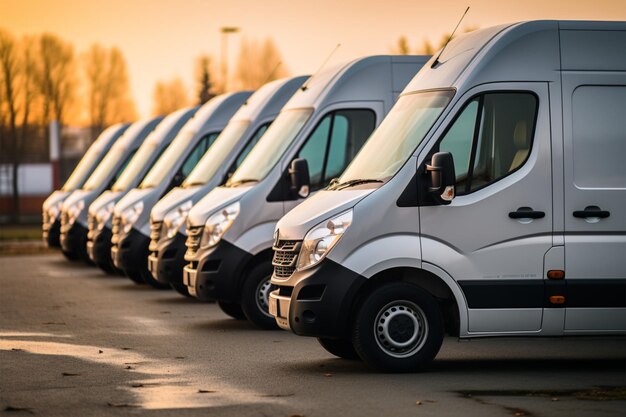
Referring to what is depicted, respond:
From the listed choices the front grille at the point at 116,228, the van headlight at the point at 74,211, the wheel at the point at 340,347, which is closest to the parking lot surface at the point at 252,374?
the wheel at the point at 340,347

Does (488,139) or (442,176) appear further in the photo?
(488,139)

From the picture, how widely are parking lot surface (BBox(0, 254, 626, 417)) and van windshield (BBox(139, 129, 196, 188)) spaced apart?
4604 millimetres

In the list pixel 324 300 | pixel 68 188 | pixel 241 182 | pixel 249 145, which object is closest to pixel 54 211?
pixel 68 188

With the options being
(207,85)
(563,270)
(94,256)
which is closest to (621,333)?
(563,270)

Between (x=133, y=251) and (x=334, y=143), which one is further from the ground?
(x=334, y=143)

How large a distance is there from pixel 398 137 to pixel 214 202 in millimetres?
4288

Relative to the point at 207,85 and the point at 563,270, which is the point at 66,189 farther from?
the point at 207,85

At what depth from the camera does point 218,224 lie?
15242 mm

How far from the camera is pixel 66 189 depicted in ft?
99.1

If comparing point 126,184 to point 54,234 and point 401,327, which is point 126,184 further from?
point 401,327

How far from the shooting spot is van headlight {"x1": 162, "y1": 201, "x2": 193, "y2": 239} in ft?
58.3

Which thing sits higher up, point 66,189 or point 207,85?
point 207,85

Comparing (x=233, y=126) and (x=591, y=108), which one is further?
(x=233, y=126)

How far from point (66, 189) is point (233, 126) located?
12369 millimetres
